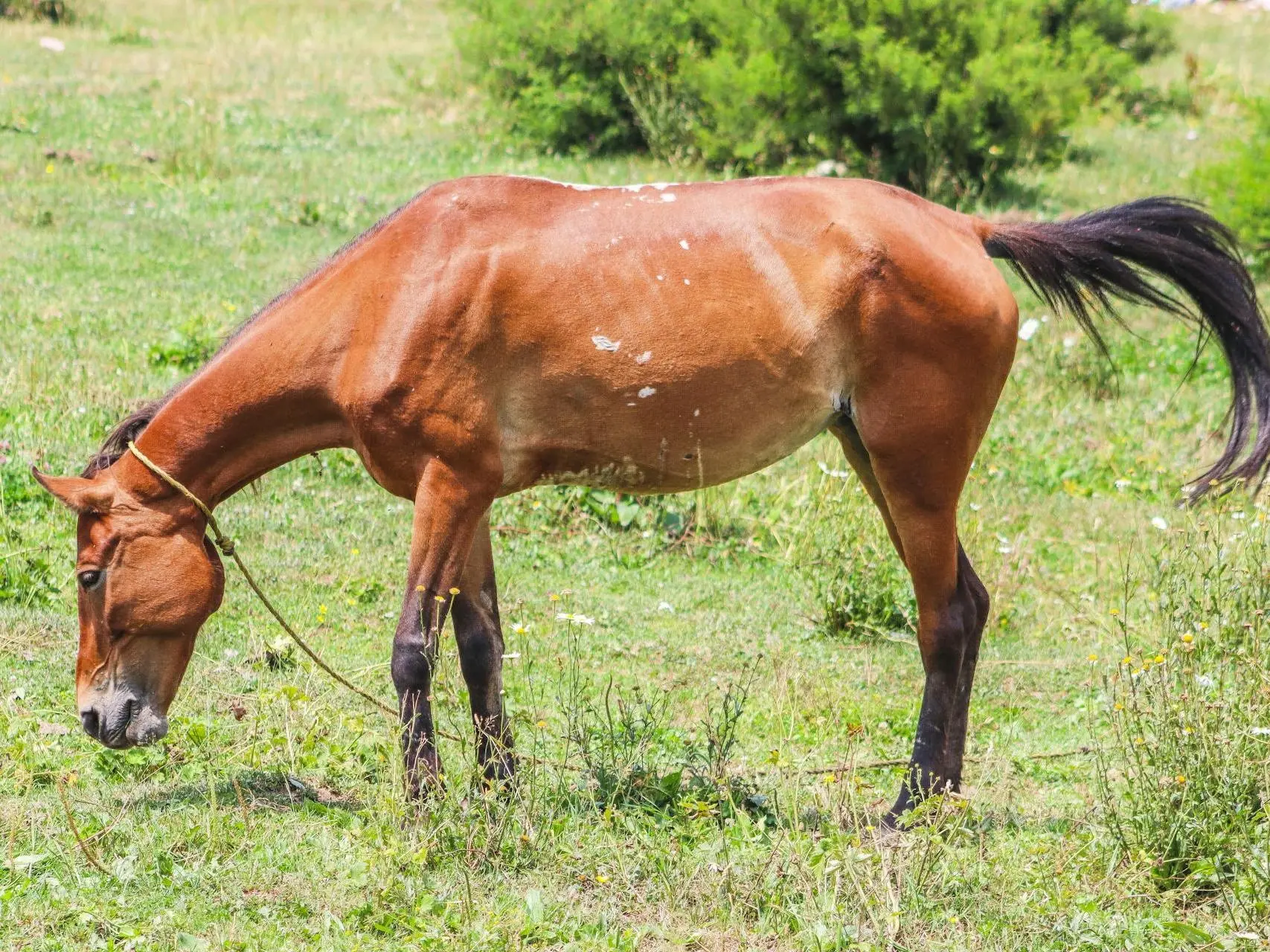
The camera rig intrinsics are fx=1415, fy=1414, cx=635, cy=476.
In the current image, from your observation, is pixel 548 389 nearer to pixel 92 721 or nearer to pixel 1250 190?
pixel 92 721

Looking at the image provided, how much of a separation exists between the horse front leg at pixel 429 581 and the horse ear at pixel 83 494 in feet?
3.31

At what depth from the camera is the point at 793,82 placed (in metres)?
14.4

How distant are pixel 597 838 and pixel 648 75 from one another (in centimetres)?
1221

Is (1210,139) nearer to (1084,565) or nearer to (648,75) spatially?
(648,75)

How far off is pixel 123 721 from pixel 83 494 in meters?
0.77

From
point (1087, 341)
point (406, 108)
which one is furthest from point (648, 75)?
point (1087, 341)

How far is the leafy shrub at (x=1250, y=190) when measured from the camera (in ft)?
43.3

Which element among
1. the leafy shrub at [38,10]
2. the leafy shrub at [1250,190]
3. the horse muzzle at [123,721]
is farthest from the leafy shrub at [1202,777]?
the leafy shrub at [38,10]

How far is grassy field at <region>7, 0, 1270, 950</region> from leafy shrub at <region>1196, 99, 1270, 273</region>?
6.60 feet

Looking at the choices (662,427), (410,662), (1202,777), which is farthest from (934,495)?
(410,662)

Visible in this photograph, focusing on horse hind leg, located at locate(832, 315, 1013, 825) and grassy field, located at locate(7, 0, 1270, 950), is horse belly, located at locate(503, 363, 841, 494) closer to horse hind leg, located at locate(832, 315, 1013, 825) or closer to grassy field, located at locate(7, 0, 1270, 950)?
horse hind leg, located at locate(832, 315, 1013, 825)

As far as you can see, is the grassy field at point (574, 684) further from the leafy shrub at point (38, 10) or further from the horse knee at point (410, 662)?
the leafy shrub at point (38, 10)

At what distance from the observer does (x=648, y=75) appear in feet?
50.8

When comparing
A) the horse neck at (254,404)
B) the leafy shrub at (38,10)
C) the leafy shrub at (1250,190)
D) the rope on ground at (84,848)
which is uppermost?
the horse neck at (254,404)
